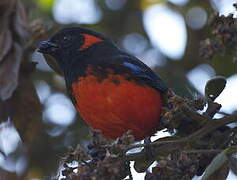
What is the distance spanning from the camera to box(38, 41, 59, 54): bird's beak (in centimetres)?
458

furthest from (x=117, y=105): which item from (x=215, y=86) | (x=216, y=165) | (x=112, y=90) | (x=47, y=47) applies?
(x=216, y=165)

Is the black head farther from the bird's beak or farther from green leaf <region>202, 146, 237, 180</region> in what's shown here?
green leaf <region>202, 146, 237, 180</region>

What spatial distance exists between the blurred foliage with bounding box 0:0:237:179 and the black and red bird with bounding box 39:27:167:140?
9.2 inches

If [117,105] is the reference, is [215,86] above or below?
above

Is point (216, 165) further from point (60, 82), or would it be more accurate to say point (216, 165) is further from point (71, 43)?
point (60, 82)

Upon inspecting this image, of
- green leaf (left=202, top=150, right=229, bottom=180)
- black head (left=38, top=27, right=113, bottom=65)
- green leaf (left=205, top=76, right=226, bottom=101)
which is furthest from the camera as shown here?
black head (left=38, top=27, right=113, bottom=65)

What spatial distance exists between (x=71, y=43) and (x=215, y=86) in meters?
1.80

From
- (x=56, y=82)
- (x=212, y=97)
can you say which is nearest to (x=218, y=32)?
(x=212, y=97)

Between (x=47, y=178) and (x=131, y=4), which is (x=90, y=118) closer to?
(x=47, y=178)

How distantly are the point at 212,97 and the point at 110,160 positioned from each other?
2.59ft

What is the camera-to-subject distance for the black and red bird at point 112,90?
425 centimetres

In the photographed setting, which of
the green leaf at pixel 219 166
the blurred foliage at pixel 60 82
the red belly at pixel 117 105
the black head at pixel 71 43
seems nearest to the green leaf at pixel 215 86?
the blurred foliage at pixel 60 82

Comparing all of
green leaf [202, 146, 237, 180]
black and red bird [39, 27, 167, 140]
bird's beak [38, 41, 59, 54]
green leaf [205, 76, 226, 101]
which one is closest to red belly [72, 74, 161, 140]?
black and red bird [39, 27, 167, 140]

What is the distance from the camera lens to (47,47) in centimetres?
467
